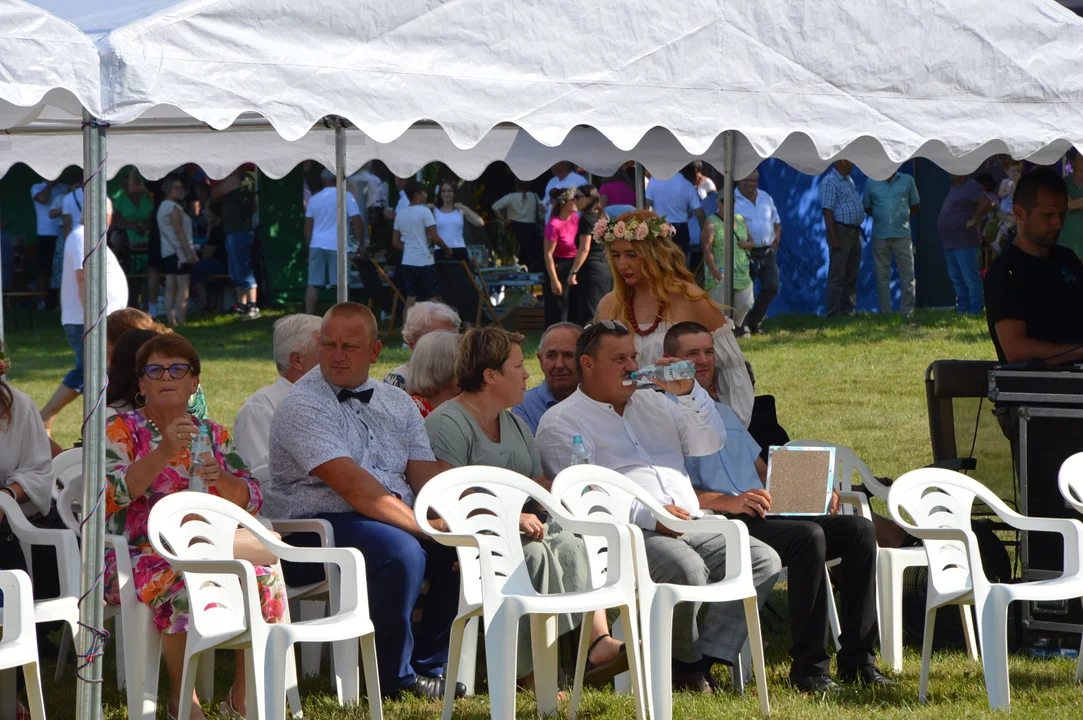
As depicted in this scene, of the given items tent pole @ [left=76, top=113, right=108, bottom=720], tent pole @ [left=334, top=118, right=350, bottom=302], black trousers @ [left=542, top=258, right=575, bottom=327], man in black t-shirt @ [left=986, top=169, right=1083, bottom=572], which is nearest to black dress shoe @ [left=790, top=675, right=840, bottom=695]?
man in black t-shirt @ [left=986, top=169, right=1083, bottom=572]

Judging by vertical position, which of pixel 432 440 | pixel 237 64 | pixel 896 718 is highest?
pixel 237 64

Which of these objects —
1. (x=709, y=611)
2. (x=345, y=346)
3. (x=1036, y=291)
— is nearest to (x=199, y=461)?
(x=345, y=346)

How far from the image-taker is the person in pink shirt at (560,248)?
40.5ft

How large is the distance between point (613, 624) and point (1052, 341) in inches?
83.5

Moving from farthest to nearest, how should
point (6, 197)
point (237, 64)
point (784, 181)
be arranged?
point (6, 197)
point (784, 181)
point (237, 64)

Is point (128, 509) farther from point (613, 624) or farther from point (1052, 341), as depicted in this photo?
point (1052, 341)

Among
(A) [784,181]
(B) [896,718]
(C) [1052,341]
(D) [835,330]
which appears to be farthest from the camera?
(A) [784,181]

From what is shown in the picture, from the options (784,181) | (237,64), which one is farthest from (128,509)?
(784,181)

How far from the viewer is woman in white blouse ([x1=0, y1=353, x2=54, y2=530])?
15.8 feet

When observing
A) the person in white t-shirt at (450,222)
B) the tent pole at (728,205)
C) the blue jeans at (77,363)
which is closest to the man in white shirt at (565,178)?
the person in white t-shirt at (450,222)

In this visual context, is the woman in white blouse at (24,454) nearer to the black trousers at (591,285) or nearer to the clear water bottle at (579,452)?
the clear water bottle at (579,452)

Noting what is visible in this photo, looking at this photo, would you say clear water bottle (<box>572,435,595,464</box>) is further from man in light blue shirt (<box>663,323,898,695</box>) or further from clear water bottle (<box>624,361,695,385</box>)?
man in light blue shirt (<box>663,323,898,695</box>)

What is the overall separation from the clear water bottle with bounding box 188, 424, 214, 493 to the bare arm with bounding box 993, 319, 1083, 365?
3049 mm

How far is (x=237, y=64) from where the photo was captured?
385 centimetres
